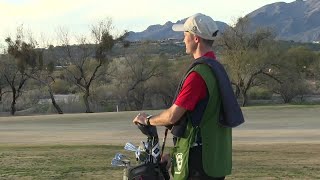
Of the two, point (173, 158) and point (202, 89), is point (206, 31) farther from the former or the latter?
point (173, 158)

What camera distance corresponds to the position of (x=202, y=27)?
4.05 metres

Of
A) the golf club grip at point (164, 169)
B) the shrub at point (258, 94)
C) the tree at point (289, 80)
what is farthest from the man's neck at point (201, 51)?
the shrub at point (258, 94)

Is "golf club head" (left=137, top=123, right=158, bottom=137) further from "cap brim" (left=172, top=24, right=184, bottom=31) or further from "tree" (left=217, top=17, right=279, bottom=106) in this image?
"tree" (left=217, top=17, right=279, bottom=106)

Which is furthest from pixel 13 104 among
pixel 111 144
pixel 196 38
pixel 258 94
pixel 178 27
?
pixel 196 38

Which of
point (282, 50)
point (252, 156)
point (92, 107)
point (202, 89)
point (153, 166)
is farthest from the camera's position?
point (282, 50)

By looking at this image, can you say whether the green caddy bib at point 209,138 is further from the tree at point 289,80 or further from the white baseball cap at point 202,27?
the tree at point 289,80

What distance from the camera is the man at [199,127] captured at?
3885 mm

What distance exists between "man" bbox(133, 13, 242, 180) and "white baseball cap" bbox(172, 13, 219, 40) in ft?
0.10

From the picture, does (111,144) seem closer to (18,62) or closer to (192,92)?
(192,92)

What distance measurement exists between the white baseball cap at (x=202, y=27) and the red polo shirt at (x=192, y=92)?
1.04 ft

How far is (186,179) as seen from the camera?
13.0 feet

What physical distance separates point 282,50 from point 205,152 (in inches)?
2173

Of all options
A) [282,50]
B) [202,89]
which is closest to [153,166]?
[202,89]

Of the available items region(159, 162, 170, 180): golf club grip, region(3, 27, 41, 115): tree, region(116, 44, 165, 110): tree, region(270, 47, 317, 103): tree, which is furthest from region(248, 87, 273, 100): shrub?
region(159, 162, 170, 180): golf club grip
